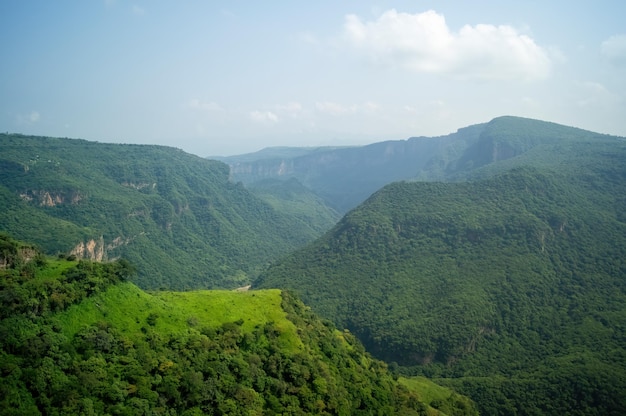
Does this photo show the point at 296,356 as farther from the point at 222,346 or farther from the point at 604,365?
the point at 604,365

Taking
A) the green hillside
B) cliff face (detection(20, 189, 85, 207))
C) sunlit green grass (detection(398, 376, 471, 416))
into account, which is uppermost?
cliff face (detection(20, 189, 85, 207))

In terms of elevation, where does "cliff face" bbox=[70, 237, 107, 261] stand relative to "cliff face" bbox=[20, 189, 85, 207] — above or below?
below

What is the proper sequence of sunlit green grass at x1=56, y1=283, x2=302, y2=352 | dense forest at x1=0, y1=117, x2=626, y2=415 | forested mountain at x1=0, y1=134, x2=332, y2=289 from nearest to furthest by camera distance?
dense forest at x1=0, y1=117, x2=626, y2=415 < sunlit green grass at x1=56, y1=283, x2=302, y2=352 < forested mountain at x1=0, y1=134, x2=332, y2=289

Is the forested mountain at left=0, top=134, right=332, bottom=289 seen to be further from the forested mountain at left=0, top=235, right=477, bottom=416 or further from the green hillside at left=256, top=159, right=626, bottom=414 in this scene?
the forested mountain at left=0, top=235, right=477, bottom=416

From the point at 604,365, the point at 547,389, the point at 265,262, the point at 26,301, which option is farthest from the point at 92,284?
the point at 265,262

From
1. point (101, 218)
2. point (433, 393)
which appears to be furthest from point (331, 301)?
point (101, 218)

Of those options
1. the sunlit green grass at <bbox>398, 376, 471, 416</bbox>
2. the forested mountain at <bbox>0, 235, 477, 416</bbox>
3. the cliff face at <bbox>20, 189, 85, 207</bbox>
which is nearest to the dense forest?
the forested mountain at <bbox>0, 235, 477, 416</bbox>

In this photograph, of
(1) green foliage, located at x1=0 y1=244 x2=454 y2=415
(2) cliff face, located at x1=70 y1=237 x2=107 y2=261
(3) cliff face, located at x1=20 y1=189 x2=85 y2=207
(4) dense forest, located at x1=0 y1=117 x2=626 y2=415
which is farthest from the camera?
(3) cliff face, located at x1=20 y1=189 x2=85 y2=207

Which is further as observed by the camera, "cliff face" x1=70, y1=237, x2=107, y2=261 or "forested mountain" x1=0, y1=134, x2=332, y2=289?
"forested mountain" x1=0, y1=134, x2=332, y2=289
